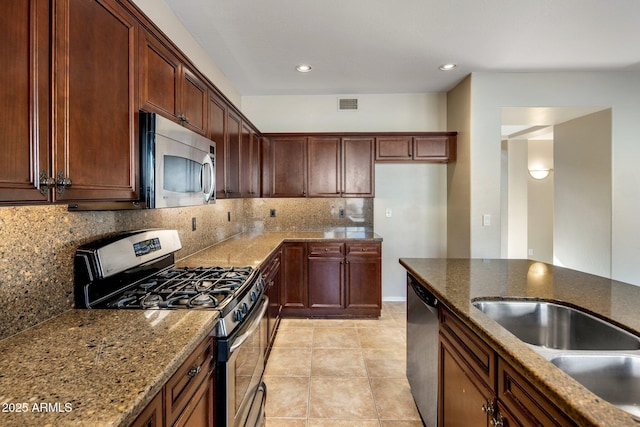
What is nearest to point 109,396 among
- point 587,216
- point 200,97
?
point 200,97

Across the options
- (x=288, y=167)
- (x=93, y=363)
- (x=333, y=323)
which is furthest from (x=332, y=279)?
(x=93, y=363)

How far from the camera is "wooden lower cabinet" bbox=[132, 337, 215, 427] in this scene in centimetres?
88

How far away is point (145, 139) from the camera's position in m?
1.38

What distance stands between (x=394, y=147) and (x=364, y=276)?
164 centimetres

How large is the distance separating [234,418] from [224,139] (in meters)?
1.96

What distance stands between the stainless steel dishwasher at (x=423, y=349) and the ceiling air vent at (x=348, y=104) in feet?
8.85

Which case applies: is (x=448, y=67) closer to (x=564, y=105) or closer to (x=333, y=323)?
(x=564, y=105)

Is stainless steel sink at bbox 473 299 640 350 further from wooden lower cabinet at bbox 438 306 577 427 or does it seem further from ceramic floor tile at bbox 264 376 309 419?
ceramic floor tile at bbox 264 376 309 419

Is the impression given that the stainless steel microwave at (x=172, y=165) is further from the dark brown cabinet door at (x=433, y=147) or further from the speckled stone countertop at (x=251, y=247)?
the dark brown cabinet door at (x=433, y=147)

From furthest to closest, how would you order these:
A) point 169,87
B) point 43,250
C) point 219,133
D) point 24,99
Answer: point 219,133 → point 169,87 → point 43,250 → point 24,99

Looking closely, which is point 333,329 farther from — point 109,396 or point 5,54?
point 5,54

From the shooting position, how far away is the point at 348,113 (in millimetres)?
4145

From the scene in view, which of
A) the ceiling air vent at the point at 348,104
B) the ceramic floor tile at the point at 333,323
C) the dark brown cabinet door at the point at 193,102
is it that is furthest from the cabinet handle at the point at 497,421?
the ceiling air vent at the point at 348,104

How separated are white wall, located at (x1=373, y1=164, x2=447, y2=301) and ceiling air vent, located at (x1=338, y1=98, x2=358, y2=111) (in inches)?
34.0
